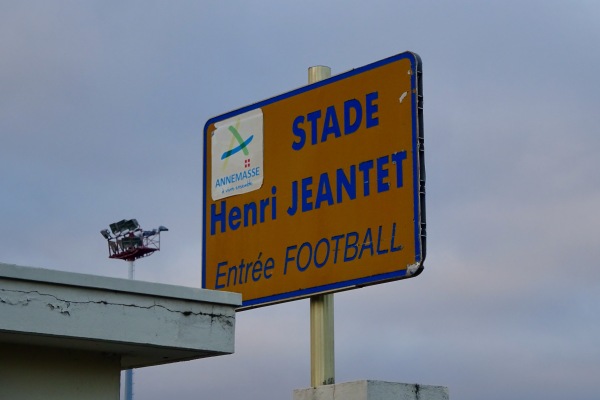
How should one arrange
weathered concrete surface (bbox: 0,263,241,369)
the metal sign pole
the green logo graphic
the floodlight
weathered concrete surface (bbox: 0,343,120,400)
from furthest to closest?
the floodlight < the green logo graphic < the metal sign pole < weathered concrete surface (bbox: 0,343,120,400) < weathered concrete surface (bbox: 0,263,241,369)

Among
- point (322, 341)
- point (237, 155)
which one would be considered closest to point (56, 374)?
point (322, 341)

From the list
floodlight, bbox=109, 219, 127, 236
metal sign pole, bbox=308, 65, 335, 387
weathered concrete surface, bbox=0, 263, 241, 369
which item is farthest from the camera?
floodlight, bbox=109, 219, 127, 236

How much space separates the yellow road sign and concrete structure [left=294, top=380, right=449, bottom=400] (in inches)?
35.7

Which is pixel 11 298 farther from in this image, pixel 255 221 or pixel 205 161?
pixel 205 161

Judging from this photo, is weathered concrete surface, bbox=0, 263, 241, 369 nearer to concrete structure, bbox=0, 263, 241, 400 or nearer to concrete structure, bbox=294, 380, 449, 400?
concrete structure, bbox=0, 263, 241, 400

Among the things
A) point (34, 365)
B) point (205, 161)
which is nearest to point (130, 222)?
point (205, 161)

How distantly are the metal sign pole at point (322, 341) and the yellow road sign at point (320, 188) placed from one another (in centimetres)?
13

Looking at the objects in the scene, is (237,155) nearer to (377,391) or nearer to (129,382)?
(377,391)

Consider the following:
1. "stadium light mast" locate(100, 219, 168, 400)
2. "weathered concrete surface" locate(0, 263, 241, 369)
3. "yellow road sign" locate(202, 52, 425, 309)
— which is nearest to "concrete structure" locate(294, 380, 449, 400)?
"yellow road sign" locate(202, 52, 425, 309)

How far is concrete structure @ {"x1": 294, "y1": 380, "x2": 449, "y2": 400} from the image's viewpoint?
9.00 m

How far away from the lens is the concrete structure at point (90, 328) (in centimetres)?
786

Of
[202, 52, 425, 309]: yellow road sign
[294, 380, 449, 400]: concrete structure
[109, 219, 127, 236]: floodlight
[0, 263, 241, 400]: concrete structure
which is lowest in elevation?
[294, 380, 449, 400]: concrete structure

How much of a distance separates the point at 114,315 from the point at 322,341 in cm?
239

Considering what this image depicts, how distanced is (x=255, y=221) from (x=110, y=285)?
3.15 meters
